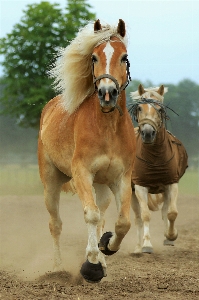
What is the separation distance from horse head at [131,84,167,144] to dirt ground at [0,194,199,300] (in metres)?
1.81

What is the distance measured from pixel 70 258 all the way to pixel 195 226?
5.35m

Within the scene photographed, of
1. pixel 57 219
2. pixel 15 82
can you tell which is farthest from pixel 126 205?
pixel 15 82

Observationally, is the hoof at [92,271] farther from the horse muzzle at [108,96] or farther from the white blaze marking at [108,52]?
the white blaze marking at [108,52]

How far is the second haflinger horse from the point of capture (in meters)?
8.67

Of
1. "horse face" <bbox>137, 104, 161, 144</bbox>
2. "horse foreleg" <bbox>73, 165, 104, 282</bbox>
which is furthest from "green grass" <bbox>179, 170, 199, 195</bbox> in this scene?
"horse foreleg" <bbox>73, 165, 104, 282</bbox>

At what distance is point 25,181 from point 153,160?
44.5 ft

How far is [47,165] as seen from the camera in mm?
6984

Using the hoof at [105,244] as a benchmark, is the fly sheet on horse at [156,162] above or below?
above

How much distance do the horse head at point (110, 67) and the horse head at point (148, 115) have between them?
9.26ft

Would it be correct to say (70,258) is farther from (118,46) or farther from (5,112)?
(5,112)

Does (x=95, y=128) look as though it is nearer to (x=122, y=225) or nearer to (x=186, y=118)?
(x=122, y=225)

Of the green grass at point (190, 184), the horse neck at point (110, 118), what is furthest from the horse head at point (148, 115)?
the green grass at point (190, 184)

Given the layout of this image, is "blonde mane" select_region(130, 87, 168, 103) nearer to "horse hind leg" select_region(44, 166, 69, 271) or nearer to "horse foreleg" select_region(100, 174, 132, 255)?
"horse hind leg" select_region(44, 166, 69, 271)

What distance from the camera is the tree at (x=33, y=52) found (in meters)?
17.7
